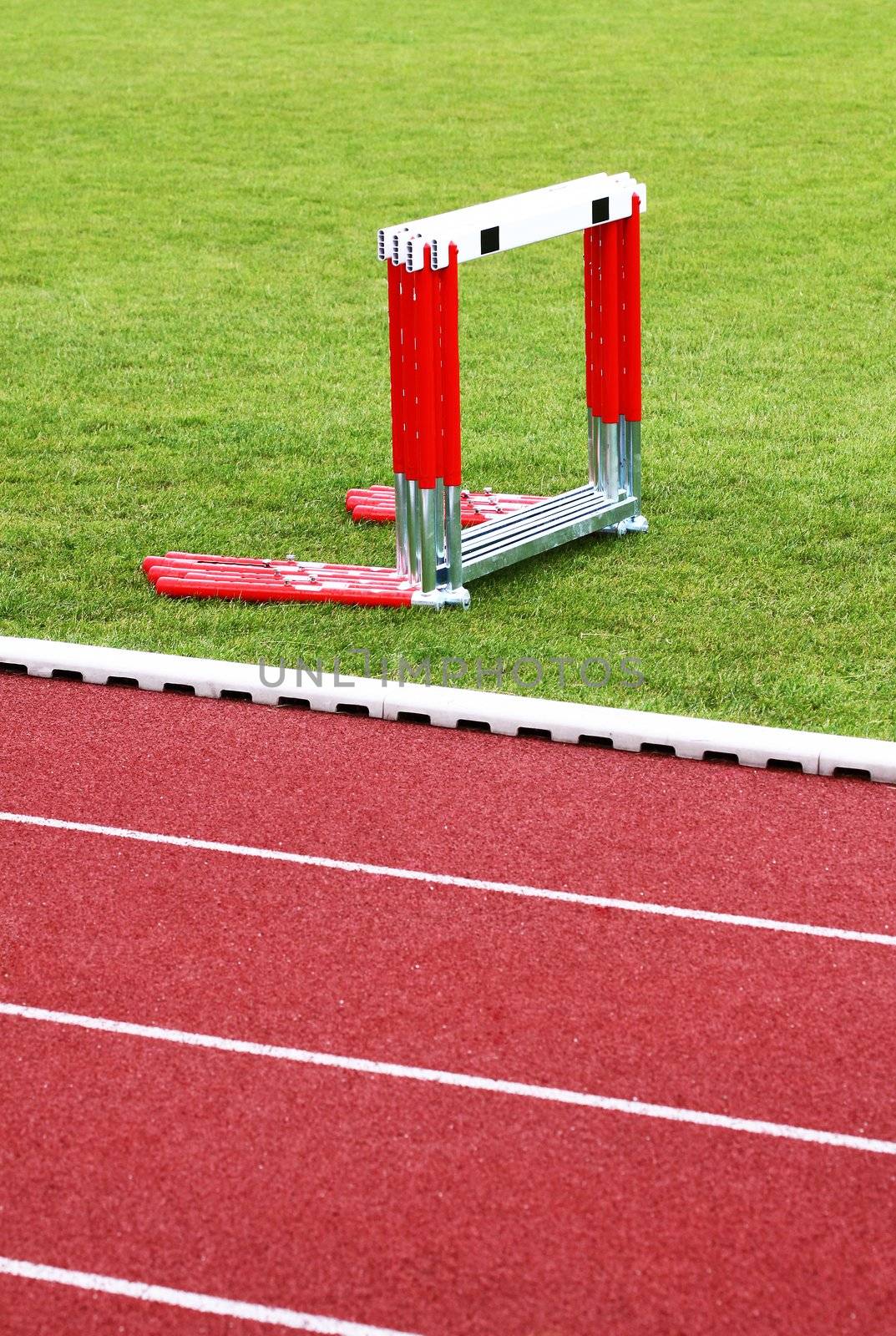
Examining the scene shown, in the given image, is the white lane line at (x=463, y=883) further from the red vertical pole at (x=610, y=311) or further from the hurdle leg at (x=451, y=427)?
the red vertical pole at (x=610, y=311)

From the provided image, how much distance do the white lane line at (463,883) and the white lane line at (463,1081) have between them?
89cm

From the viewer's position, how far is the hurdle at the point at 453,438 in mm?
6824

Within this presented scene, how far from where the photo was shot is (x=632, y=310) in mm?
7754

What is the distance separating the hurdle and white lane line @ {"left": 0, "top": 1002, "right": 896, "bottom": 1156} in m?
2.94

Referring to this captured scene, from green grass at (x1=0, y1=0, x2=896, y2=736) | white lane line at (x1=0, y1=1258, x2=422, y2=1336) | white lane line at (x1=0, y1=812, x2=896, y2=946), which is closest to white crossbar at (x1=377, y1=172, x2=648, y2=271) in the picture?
green grass at (x1=0, y1=0, x2=896, y2=736)

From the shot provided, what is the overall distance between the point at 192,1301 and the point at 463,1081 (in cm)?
93

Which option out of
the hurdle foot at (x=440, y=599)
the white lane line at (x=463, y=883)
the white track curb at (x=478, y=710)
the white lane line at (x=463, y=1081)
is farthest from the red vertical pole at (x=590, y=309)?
the white lane line at (x=463, y=1081)

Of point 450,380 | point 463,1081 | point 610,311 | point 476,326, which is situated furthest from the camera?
point 476,326

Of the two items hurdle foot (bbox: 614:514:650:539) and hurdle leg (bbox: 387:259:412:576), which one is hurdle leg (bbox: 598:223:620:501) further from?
hurdle leg (bbox: 387:259:412:576)

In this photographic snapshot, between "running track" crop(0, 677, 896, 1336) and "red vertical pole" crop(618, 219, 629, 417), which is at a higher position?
"red vertical pole" crop(618, 219, 629, 417)

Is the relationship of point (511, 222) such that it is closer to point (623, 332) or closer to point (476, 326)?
point (623, 332)

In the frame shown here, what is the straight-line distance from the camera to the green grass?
711 cm

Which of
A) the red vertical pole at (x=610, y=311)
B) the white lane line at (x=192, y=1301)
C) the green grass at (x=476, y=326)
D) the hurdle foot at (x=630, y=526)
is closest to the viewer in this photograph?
the white lane line at (x=192, y=1301)

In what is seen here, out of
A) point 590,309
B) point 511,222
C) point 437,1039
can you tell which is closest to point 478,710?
point 437,1039
